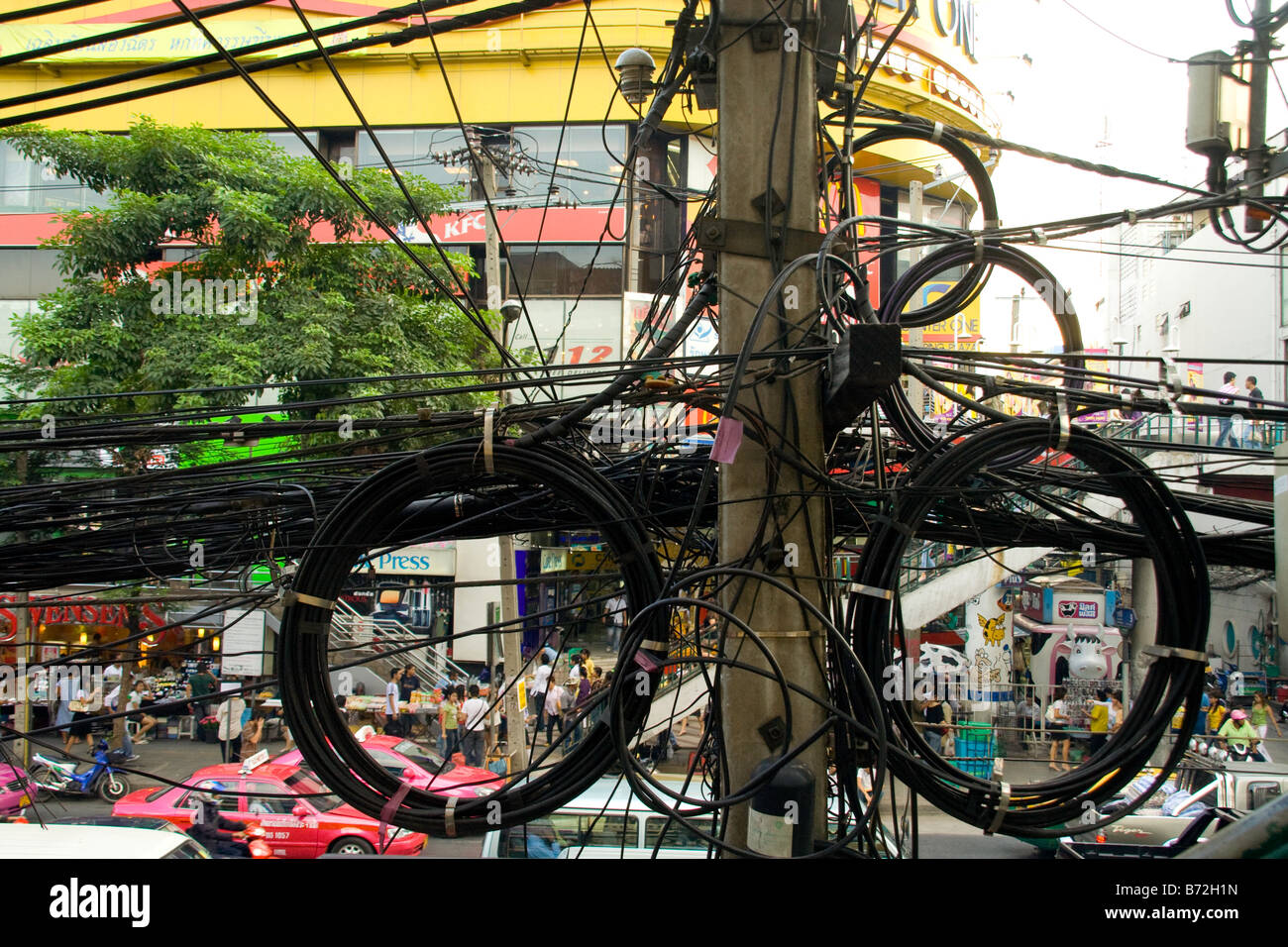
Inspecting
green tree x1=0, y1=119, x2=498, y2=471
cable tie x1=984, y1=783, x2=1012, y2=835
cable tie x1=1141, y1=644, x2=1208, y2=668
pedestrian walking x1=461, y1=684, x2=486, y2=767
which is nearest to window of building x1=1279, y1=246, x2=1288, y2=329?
green tree x1=0, y1=119, x2=498, y2=471

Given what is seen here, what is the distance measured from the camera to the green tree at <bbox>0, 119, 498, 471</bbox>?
1170cm

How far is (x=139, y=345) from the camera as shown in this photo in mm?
12031

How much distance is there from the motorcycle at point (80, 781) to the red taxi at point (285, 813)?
2.37 meters

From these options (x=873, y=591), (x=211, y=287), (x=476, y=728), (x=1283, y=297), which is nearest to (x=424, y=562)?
(x=476, y=728)

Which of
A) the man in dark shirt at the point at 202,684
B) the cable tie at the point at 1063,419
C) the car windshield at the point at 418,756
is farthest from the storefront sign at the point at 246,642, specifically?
the cable tie at the point at 1063,419

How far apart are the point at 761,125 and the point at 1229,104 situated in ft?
9.61

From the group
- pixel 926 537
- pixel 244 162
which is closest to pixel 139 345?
pixel 244 162

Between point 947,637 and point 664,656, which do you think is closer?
point 664,656

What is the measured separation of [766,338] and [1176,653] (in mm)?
2461

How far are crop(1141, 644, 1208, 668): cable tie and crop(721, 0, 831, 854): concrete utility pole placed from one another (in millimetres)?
1675

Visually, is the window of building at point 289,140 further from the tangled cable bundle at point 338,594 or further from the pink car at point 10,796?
the tangled cable bundle at point 338,594
